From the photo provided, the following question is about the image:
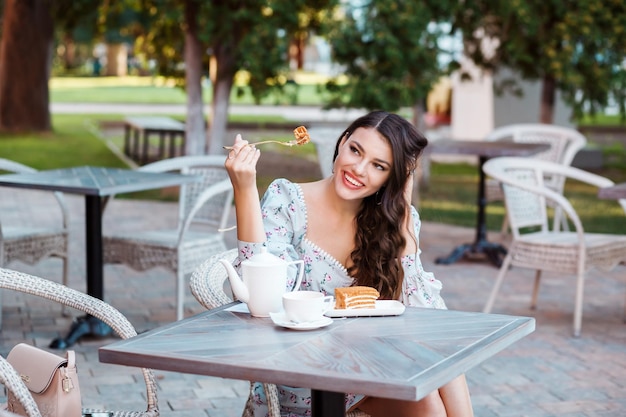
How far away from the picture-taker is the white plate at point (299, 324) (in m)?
2.49

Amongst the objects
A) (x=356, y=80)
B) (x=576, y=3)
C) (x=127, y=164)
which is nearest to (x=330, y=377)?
(x=356, y=80)

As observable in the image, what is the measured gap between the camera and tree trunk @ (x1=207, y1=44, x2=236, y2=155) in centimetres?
1066

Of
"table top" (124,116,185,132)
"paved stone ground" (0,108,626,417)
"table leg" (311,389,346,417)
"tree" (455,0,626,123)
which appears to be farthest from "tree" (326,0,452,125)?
"table leg" (311,389,346,417)

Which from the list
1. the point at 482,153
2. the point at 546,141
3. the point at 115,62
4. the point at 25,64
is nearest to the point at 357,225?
the point at 482,153

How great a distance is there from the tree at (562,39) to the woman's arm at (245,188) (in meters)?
7.89

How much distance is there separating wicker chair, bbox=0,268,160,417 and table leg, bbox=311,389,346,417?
2.17 feet

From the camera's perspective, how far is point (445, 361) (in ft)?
7.43

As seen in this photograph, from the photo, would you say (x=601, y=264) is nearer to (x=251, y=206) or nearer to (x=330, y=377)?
(x=251, y=206)

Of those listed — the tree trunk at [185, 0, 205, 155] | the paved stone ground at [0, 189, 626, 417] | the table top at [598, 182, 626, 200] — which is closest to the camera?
the paved stone ground at [0, 189, 626, 417]

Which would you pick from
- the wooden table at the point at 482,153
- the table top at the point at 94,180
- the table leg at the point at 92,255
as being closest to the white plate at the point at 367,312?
the table top at the point at 94,180

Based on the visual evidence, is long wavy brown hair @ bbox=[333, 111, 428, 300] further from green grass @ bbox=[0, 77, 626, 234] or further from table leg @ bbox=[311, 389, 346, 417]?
green grass @ bbox=[0, 77, 626, 234]

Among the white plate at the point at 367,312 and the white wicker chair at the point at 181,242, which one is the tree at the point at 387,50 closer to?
the white wicker chair at the point at 181,242

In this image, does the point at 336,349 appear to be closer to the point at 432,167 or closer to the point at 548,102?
Answer: the point at 548,102

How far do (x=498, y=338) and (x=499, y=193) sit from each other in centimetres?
603
